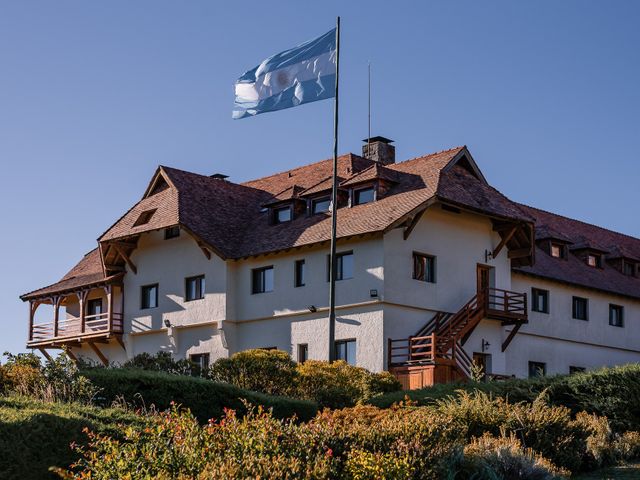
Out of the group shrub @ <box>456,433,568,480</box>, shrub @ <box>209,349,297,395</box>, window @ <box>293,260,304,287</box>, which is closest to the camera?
shrub @ <box>456,433,568,480</box>

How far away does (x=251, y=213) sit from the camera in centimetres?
4534

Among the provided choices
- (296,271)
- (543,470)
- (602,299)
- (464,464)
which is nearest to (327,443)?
(464,464)

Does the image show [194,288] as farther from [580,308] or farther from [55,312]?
[580,308]

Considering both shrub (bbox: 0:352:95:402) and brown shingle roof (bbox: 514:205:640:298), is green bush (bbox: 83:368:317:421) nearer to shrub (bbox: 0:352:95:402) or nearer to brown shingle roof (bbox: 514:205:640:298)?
shrub (bbox: 0:352:95:402)

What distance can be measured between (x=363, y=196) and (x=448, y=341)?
6585 millimetres

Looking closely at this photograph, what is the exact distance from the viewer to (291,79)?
35.2m

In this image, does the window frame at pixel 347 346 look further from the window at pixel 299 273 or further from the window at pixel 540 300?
the window at pixel 540 300

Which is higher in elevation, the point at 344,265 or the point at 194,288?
the point at 344,265

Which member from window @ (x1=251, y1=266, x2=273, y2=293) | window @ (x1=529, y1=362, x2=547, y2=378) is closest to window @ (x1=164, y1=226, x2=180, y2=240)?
window @ (x1=251, y1=266, x2=273, y2=293)

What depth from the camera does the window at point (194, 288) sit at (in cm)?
4294

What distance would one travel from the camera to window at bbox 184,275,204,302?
42.9 m

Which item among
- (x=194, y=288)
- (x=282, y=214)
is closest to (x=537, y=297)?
(x=282, y=214)

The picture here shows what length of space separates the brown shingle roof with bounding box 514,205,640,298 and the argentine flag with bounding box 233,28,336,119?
13492 millimetres

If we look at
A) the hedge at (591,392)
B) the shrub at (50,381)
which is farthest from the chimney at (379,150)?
the shrub at (50,381)
